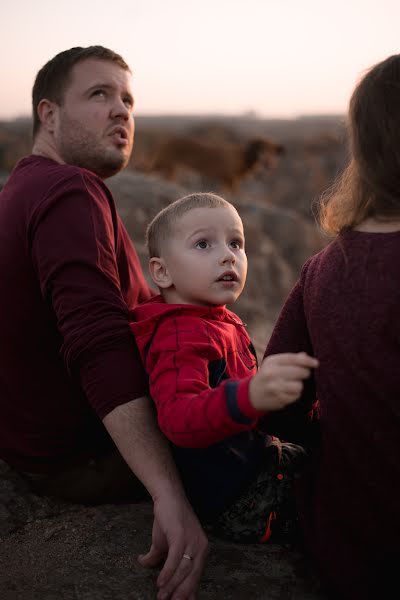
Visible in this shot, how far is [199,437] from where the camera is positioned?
1.31m

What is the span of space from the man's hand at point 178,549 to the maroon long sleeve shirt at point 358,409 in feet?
0.95

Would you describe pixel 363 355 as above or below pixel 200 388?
above

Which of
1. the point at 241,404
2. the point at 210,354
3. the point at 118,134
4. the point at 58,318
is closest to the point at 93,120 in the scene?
the point at 118,134

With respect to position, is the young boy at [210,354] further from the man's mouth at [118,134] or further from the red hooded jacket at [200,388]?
the man's mouth at [118,134]

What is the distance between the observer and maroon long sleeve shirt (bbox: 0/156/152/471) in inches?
62.4

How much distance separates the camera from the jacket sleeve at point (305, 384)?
153 cm

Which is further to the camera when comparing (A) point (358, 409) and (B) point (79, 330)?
(B) point (79, 330)

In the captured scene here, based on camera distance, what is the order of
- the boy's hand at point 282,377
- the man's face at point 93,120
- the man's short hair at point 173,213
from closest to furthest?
the boy's hand at point 282,377 → the man's short hair at point 173,213 → the man's face at point 93,120

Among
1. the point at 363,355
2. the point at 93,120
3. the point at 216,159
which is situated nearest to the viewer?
the point at 363,355

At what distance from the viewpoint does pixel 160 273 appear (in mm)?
1663

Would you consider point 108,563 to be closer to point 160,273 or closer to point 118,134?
point 160,273

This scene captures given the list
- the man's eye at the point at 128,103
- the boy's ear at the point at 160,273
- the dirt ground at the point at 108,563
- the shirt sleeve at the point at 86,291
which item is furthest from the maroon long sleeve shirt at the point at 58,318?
the man's eye at the point at 128,103

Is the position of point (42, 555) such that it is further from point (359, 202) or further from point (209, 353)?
point (359, 202)

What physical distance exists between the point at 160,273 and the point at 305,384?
0.49 m
